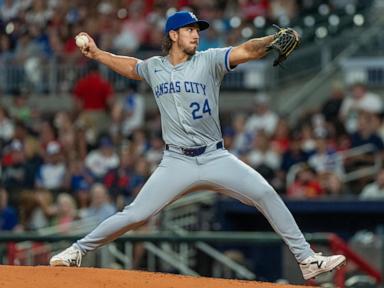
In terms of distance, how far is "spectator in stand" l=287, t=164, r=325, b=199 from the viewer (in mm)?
14922

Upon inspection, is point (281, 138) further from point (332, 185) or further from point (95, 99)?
point (95, 99)

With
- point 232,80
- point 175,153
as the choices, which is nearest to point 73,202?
point 232,80

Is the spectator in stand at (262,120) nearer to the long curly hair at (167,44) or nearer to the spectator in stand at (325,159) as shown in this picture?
the spectator in stand at (325,159)

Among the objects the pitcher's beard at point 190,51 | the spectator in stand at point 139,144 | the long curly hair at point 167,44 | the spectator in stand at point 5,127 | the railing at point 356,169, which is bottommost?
the railing at point 356,169

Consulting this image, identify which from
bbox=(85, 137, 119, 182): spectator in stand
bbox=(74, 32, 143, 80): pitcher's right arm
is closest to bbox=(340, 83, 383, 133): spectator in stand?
bbox=(85, 137, 119, 182): spectator in stand

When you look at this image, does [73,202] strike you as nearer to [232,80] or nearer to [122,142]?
[122,142]

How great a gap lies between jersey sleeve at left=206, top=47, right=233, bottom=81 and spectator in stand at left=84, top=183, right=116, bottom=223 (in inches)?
238

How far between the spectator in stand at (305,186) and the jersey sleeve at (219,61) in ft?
21.3

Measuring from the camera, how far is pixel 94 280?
8398 millimetres

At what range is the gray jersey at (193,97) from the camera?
8531 mm

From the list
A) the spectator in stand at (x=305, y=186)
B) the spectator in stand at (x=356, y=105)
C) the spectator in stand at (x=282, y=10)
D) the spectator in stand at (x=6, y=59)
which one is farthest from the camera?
the spectator in stand at (x=6, y=59)

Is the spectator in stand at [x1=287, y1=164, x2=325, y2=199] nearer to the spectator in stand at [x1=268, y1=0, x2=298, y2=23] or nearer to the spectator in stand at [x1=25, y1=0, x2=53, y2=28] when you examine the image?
the spectator in stand at [x1=268, y1=0, x2=298, y2=23]

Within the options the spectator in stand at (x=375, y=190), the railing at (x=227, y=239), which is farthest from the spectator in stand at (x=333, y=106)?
the railing at (x=227, y=239)

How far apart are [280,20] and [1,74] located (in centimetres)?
463
